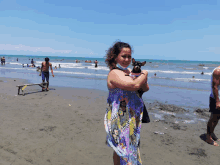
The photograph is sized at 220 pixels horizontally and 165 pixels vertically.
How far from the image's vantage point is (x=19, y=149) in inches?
136

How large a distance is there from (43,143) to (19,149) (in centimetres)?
51

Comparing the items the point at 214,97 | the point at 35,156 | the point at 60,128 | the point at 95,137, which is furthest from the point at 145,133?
the point at 35,156

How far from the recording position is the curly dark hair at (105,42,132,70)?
199cm

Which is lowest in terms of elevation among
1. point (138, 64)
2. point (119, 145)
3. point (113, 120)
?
point (119, 145)

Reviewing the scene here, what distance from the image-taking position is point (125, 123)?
6.34ft

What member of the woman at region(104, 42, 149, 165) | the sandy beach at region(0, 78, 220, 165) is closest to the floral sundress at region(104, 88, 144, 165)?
the woman at region(104, 42, 149, 165)

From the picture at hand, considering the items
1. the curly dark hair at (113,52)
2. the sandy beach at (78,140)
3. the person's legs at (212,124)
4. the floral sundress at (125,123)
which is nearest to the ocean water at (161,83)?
the sandy beach at (78,140)

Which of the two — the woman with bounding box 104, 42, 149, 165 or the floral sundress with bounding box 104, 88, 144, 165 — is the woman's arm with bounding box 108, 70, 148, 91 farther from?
the floral sundress with bounding box 104, 88, 144, 165

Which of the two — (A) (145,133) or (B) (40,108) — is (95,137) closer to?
(A) (145,133)

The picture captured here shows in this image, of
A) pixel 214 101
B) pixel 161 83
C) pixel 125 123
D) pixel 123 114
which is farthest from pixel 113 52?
pixel 161 83

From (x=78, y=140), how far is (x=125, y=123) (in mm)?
2598

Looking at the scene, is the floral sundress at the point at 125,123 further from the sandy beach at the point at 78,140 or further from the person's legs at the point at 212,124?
the person's legs at the point at 212,124

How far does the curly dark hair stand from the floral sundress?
38cm

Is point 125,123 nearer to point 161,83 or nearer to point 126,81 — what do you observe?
point 126,81
